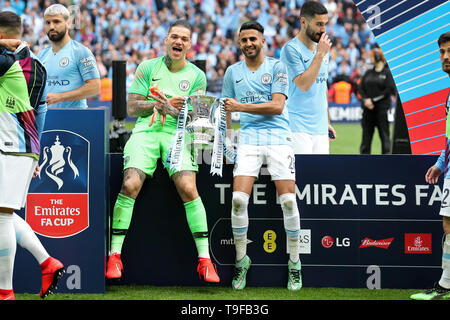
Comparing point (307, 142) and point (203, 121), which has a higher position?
point (203, 121)

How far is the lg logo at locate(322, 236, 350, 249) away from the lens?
6.06 meters

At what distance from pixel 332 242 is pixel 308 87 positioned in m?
1.53

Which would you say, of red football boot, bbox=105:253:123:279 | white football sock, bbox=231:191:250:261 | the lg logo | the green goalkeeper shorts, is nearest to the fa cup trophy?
the green goalkeeper shorts

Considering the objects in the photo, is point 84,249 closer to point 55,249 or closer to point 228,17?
point 55,249

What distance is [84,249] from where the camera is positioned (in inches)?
226

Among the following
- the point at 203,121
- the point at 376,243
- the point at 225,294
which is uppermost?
the point at 203,121

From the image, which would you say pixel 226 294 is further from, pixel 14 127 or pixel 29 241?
pixel 14 127

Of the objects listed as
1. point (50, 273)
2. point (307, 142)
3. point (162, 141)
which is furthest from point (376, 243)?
point (50, 273)

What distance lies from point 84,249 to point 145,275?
617 millimetres

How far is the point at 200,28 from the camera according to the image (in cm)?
2628

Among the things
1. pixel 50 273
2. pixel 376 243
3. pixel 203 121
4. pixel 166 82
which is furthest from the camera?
pixel 166 82

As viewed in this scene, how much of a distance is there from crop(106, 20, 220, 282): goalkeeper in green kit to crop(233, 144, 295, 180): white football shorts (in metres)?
0.37

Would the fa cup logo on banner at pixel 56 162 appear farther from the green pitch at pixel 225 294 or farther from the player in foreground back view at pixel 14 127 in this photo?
the green pitch at pixel 225 294

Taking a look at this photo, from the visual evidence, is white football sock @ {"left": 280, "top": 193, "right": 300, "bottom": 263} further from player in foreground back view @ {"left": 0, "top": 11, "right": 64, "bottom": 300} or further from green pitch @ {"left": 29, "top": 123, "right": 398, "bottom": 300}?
player in foreground back view @ {"left": 0, "top": 11, "right": 64, "bottom": 300}
